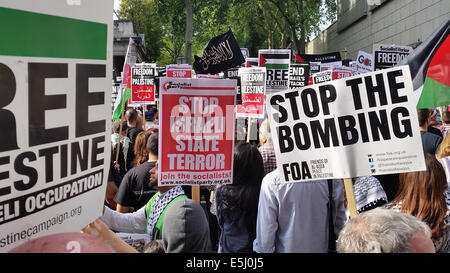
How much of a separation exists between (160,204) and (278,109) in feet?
3.44

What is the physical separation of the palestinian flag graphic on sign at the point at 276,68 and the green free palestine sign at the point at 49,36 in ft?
23.8

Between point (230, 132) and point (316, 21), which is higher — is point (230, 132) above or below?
below

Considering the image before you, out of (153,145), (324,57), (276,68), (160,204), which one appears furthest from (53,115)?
(324,57)

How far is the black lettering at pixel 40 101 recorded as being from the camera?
131 cm

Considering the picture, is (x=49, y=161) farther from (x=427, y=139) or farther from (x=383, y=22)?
(x=383, y=22)

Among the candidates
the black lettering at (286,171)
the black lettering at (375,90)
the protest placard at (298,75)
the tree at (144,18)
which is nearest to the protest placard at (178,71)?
the protest placard at (298,75)

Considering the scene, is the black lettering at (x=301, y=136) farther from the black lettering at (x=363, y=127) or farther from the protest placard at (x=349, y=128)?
→ the black lettering at (x=363, y=127)

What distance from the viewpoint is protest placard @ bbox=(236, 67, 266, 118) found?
25.5 ft

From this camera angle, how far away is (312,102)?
315 cm

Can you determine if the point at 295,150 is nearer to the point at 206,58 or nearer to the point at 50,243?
the point at 50,243
